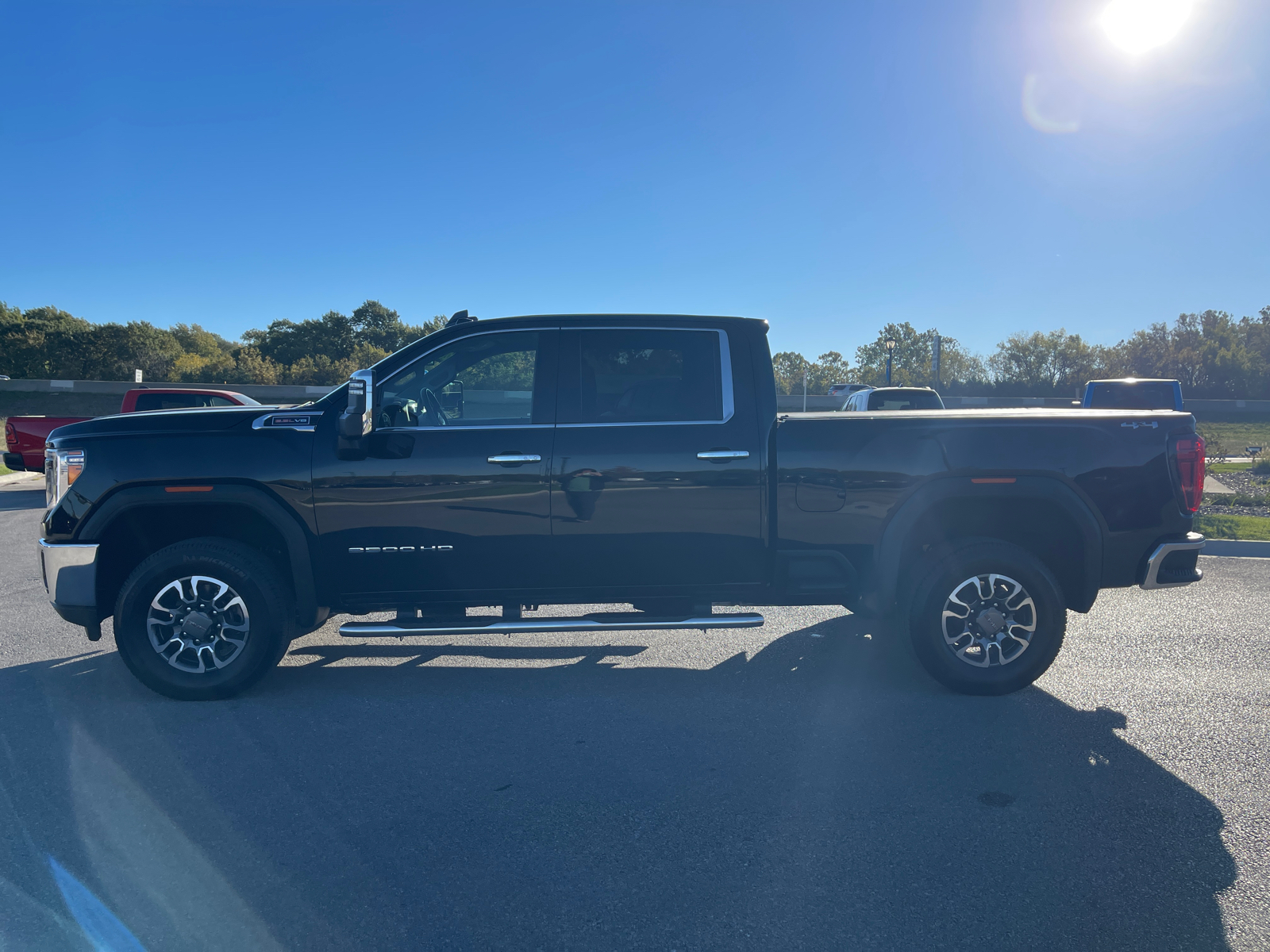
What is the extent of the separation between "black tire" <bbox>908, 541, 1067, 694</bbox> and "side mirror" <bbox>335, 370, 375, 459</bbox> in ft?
10.6

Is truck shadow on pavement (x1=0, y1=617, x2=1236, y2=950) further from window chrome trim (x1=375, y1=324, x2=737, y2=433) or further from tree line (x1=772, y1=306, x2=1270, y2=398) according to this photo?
tree line (x1=772, y1=306, x2=1270, y2=398)

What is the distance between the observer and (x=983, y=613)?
4613 mm

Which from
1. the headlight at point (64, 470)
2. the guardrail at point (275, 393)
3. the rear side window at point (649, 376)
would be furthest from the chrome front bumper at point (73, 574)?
the guardrail at point (275, 393)

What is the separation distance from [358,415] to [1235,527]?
1095 cm

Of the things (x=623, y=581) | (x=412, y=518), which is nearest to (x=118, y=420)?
(x=412, y=518)

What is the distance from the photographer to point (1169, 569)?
4641 mm

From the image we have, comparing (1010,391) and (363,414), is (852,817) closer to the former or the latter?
(363,414)

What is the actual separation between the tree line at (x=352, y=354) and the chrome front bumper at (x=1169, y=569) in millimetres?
36513

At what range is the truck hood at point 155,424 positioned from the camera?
4.48 m

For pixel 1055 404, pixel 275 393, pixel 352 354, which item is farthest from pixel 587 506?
pixel 352 354

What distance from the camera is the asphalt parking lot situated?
8.54 feet

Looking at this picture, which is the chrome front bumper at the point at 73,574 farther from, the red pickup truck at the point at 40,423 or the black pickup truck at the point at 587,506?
the red pickup truck at the point at 40,423

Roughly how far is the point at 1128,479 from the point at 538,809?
3727mm

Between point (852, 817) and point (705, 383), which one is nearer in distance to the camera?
point (852, 817)
